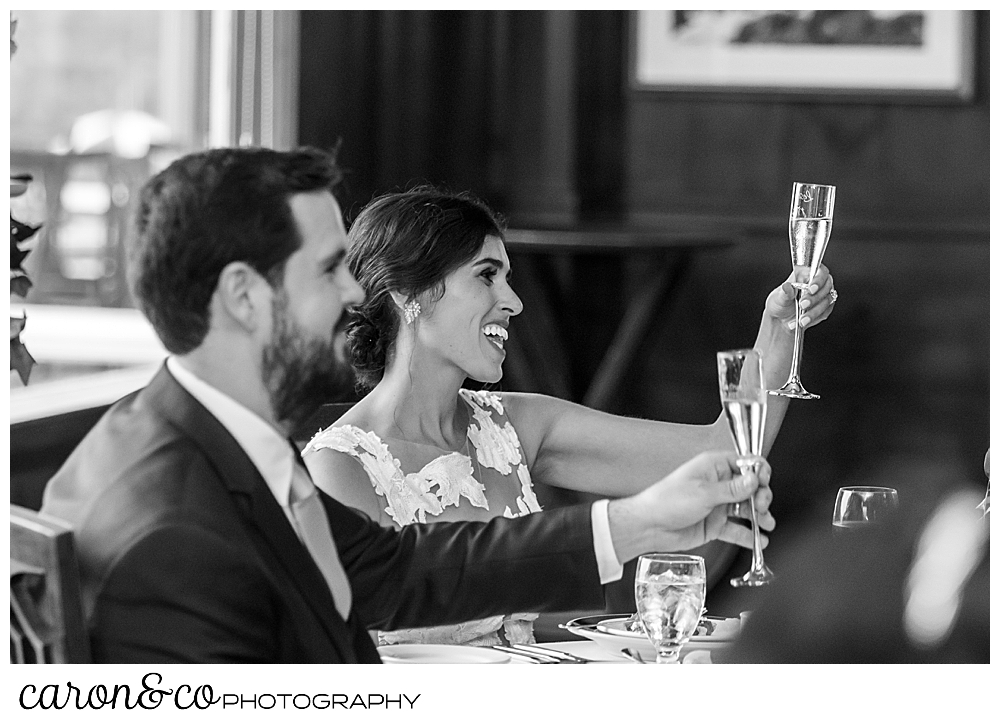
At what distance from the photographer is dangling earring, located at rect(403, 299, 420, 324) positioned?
5.93 feet

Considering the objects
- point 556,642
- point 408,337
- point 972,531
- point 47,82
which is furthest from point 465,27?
point 972,531

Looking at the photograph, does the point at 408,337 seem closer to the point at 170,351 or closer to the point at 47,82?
the point at 170,351

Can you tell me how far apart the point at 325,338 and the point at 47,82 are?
1.64 m

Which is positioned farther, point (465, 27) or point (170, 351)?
point (465, 27)

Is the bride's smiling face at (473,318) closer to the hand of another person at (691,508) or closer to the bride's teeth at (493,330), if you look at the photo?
the bride's teeth at (493,330)

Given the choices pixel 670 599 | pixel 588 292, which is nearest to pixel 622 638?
pixel 670 599

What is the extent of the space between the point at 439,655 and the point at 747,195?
328 cm

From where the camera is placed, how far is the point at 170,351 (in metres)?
1.35

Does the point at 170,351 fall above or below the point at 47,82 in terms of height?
below

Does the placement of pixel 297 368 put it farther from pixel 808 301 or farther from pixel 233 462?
pixel 808 301

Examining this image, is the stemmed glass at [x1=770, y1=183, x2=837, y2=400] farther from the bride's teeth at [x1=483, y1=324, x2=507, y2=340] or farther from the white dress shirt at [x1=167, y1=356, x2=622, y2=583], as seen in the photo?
the white dress shirt at [x1=167, y1=356, x2=622, y2=583]

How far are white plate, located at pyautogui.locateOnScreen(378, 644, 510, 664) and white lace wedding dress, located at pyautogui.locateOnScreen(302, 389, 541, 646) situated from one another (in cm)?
10

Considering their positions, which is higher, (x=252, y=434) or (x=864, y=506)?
(x=252, y=434)

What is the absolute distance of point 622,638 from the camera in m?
1.59
